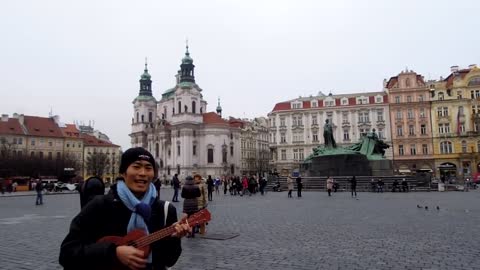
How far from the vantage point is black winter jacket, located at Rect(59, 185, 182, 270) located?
8.34 ft

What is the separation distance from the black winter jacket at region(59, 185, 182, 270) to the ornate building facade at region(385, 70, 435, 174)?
7288cm

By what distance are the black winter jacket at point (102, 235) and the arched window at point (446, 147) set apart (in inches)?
2964

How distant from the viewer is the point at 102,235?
2.73 meters

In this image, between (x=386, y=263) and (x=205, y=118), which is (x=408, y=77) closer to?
(x=205, y=118)

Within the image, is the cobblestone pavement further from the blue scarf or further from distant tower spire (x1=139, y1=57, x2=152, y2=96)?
distant tower spire (x1=139, y1=57, x2=152, y2=96)

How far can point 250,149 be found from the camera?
11156 cm

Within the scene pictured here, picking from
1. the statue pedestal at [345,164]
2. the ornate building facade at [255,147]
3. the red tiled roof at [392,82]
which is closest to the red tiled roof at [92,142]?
the ornate building facade at [255,147]

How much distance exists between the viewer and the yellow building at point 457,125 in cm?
6712

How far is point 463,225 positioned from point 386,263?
229 inches

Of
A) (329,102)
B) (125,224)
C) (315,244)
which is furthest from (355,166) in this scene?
(329,102)

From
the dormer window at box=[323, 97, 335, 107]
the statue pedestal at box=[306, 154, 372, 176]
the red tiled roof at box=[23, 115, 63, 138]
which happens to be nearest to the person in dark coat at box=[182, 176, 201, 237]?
the statue pedestal at box=[306, 154, 372, 176]

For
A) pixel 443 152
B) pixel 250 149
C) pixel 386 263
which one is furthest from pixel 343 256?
pixel 250 149

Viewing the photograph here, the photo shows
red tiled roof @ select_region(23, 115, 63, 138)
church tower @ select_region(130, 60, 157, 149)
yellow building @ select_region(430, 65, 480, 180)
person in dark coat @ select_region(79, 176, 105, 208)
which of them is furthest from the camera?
church tower @ select_region(130, 60, 157, 149)

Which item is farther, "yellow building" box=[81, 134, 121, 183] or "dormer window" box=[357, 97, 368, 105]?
"yellow building" box=[81, 134, 121, 183]
